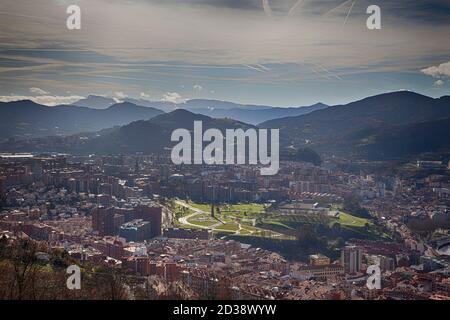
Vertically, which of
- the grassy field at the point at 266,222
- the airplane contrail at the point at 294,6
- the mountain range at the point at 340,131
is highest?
the airplane contrail at the point at 294,6

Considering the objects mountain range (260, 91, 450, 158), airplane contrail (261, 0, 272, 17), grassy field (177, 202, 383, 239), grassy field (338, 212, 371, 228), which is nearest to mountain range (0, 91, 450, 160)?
mountain range (260, 91, 450, 158)

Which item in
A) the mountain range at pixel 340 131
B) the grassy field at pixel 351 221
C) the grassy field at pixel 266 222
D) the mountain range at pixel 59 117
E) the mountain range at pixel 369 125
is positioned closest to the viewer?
the grassy field at pixel 266 222

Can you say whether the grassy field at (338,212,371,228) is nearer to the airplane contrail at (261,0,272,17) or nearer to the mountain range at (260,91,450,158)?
the mountain range at (260,91,450,158)

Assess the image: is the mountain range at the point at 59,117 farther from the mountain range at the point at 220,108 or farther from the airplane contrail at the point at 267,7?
the airplane contrail at the point at 267,7

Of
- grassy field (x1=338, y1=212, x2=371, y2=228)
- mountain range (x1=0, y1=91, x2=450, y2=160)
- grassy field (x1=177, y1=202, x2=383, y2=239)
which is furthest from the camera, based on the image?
mountain range (x1=0, y1=91, x2=450, y2=160)

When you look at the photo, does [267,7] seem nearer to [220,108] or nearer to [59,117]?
[220,108]

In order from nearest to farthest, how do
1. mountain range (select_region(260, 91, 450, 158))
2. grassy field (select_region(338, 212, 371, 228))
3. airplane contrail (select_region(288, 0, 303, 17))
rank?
1. airplane contrail (select_region(288, 0, 303, 17))
2. grassy field (select_region(338, 212, 371, 228))
3. mountain range (select_region(260, 91, 450, 158))

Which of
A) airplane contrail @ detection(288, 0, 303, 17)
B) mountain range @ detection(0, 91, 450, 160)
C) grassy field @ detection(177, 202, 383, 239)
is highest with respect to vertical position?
airplane contrail @ detection(288, 0, 303, 17)

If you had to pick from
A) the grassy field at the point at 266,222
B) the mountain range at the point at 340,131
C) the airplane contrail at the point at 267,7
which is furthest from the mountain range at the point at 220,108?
the airplane contrail at the point at 267,7

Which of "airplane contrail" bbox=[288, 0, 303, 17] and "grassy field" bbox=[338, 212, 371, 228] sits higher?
"airplane contrail" bbox=[288, 0, 303, 17]
